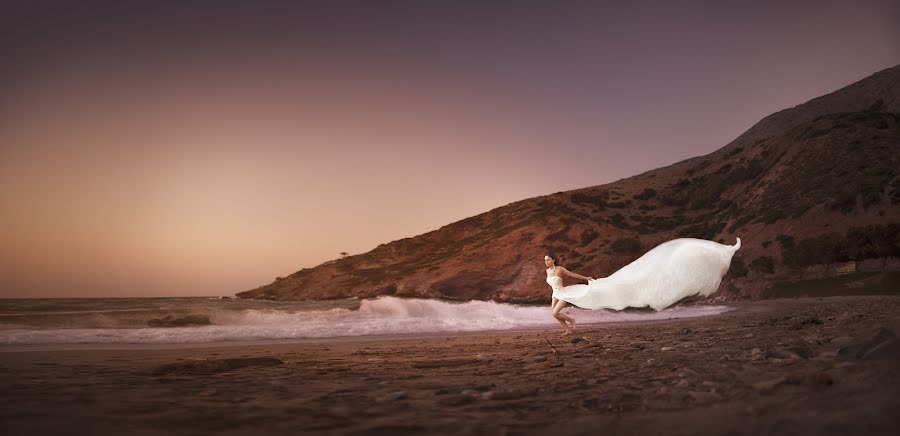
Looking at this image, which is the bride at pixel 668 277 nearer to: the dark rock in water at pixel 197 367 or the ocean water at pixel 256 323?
the ocean water at pixel 256 323

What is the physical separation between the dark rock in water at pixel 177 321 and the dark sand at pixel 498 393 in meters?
10.0

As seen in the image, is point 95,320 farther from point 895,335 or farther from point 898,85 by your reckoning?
point 898,85

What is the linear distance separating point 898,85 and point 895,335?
9148cm

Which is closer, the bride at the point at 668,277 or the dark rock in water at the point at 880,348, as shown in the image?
the dark rock in water at the point at 880,348

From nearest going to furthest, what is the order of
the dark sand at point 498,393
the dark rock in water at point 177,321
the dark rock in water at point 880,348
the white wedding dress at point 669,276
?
the dark sand at point 498,393
the dark rock in water at point 880,348
the white wedding dress at point 669,276
the dark rock in water at point 177,321

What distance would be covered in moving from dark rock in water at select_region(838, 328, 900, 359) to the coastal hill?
32.7 m

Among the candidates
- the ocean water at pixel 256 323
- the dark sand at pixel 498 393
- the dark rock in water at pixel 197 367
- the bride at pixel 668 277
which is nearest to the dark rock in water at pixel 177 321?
the ocean water at pixel 256 323

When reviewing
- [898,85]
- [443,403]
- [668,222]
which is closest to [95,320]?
[443,403]

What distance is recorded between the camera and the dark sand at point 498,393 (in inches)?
139

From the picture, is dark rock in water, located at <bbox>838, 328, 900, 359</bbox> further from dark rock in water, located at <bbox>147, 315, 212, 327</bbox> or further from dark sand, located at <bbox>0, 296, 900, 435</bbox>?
dark rock in water, located at <bbox>147, 315, 212, 327</bbox>

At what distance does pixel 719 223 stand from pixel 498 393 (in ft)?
168

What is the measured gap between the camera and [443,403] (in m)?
4.75

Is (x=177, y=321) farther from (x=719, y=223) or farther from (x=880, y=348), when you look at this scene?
(x=719, y=223)

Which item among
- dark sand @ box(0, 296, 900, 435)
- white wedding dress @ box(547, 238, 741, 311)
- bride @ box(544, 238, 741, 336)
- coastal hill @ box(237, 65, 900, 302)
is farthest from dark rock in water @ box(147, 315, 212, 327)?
coastal hill @ box(237, 65, 900, 302)
